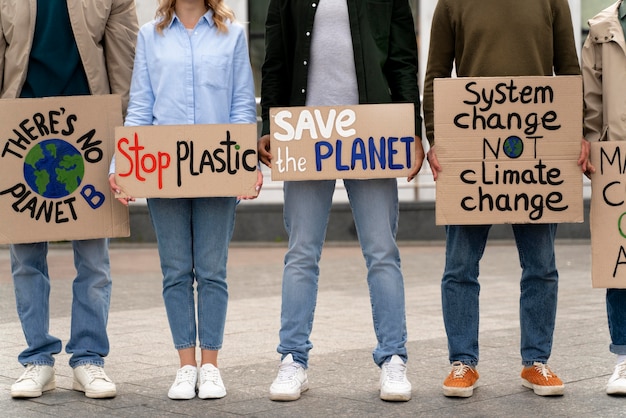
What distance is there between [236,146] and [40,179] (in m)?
0.99

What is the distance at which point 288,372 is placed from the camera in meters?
5.36

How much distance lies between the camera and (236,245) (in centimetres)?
1692

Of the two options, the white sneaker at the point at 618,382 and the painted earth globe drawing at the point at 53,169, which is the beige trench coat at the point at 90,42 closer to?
the painted earth globe drawing at the point at 53,169

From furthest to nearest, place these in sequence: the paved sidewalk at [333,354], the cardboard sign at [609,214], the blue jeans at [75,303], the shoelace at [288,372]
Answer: the blue jeans at [75,303], the shoelace at [288,372], the cardboard sign at [609,214], the paved sidewalk at [333,354]

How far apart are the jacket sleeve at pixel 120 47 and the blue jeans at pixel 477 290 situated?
177 centimetres

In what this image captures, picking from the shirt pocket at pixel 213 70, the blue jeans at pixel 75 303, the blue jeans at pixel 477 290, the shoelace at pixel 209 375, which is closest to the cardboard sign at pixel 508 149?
the blue jeans at pixel 477 290

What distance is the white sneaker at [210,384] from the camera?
529 cm

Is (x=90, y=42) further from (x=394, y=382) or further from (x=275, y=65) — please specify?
(x=394, y=382)

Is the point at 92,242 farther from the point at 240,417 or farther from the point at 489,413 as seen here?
the point at 489,413

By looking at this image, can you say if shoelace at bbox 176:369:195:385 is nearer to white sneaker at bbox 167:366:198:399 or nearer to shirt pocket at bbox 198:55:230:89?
white sneaker at bbox 167:366:198:399

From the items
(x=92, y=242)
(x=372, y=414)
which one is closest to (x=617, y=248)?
(x=372, y=414)

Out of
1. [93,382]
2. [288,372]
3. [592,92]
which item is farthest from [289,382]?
[592,92]

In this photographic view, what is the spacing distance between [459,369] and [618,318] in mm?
817

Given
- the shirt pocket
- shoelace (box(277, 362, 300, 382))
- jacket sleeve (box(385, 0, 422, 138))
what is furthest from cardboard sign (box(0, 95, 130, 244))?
jacket sleeve (box(385, 0, 422, 138))
